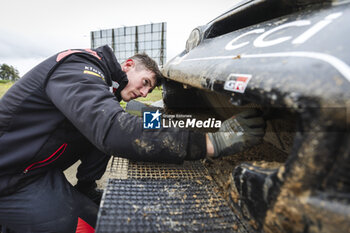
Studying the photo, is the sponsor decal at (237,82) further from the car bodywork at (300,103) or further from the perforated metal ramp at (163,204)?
the perforated metal ramp at (163,204)

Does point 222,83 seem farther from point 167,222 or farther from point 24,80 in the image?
point 24,80

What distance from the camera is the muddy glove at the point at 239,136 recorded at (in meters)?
0.94

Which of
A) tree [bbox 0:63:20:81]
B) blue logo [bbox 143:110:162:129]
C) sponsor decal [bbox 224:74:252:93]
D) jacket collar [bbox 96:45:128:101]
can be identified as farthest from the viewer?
tree [bbox 0:63:20:81]

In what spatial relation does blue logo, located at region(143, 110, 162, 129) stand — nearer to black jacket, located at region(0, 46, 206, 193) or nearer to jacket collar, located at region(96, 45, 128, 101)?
black jacket, located at region(0, 46, 206, 193)

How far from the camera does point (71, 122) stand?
117cm

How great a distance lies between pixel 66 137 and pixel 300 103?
126 centimetres

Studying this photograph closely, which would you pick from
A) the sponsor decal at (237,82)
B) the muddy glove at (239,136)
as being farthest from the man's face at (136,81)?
the sponsor decal at (237,82)

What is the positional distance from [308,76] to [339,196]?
0.97ft

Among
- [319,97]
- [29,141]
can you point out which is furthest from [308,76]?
[29,141]

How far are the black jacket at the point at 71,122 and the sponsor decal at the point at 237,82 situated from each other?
278mm

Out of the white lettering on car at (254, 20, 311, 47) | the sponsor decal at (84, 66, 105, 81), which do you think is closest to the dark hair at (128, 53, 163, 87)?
the sponsor decal at (84, 66, 105, 81)

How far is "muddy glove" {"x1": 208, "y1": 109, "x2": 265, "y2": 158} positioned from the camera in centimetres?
94

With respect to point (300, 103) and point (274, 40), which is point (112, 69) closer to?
point (274, 40)

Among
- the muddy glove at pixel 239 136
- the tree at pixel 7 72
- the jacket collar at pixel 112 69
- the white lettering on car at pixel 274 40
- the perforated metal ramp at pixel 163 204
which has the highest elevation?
the white lettering on car at pixel 274 40
